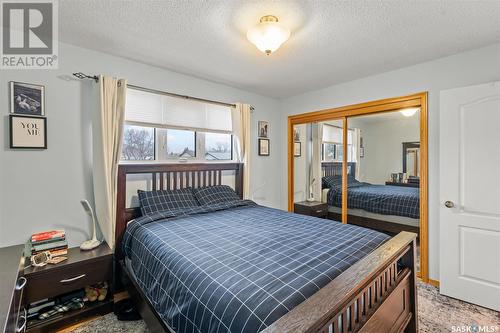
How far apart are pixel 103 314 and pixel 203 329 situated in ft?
5.08

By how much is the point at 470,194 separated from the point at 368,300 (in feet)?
6.12

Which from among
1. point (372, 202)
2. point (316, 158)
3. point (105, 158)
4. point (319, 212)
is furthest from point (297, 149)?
point (105, 158)

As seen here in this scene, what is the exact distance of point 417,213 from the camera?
9.29 ft

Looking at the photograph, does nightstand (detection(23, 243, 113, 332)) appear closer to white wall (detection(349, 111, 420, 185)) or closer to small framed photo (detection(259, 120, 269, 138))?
small framed photo (detection(259, 120, 269, 138))

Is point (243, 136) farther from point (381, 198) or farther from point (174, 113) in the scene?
point (381, 198)

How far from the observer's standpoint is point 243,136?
353 centimetres

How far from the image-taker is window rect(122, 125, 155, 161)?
107 inches

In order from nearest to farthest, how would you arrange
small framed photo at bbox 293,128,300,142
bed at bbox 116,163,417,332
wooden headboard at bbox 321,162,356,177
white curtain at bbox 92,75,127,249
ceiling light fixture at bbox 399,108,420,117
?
bed at bbox 116,163,417,332
white curtain at bbox 92,75,127,249
ceiling light fixture at bbox 399,108,420,117
wooden headboard at bbox 321,162,356,177
small framed photo at bbox 293,128,300,142

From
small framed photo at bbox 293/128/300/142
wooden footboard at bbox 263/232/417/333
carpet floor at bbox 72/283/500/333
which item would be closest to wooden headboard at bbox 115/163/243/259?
carpet floor at bbox 72/283/500/333

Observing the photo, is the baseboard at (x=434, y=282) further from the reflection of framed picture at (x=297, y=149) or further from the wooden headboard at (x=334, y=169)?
the reflection of framed picture at (x=297, y=149)

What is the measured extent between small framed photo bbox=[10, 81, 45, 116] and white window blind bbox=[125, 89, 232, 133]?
2.36ft

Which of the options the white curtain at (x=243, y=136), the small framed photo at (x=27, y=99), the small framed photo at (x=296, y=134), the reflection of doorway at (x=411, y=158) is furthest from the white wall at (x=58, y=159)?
the reflection of doorway at (x=411, y=158)

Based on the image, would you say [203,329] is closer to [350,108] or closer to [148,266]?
[148,266]

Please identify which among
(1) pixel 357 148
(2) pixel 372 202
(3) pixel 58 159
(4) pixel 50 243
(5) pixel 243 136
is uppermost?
(5) pixel 243 136
